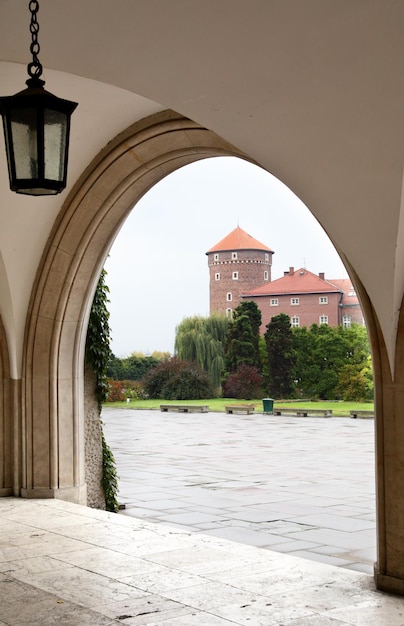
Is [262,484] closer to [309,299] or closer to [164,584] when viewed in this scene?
[164,584]

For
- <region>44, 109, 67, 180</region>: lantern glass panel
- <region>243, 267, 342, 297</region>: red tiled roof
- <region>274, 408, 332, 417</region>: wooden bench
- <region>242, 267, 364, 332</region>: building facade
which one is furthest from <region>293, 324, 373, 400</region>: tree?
<region>44, 109, 67, 180</region>: lantern glass panel

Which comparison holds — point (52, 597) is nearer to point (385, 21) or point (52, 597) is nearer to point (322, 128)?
point (322, 128)

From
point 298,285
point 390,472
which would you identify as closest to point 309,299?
point 298,285

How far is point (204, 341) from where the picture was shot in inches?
1534

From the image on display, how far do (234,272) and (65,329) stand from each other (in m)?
48.1

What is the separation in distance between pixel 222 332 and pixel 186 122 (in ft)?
109

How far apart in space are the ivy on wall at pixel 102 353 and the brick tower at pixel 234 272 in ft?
151

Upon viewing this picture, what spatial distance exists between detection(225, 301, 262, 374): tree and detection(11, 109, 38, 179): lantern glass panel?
114 ft

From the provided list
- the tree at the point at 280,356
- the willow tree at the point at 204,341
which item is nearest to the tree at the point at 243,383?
the willow tree at the point at 204,341

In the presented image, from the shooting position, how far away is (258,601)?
15.5 ft

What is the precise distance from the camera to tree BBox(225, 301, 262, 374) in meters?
38.9

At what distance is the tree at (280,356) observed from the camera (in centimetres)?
3812

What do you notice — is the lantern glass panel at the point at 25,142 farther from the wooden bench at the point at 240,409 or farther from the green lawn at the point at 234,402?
the green lawn at the point at 234,402

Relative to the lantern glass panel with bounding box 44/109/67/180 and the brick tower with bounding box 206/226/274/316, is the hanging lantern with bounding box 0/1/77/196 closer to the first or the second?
the lantern glass panel with bounding box 44/109/67/180
